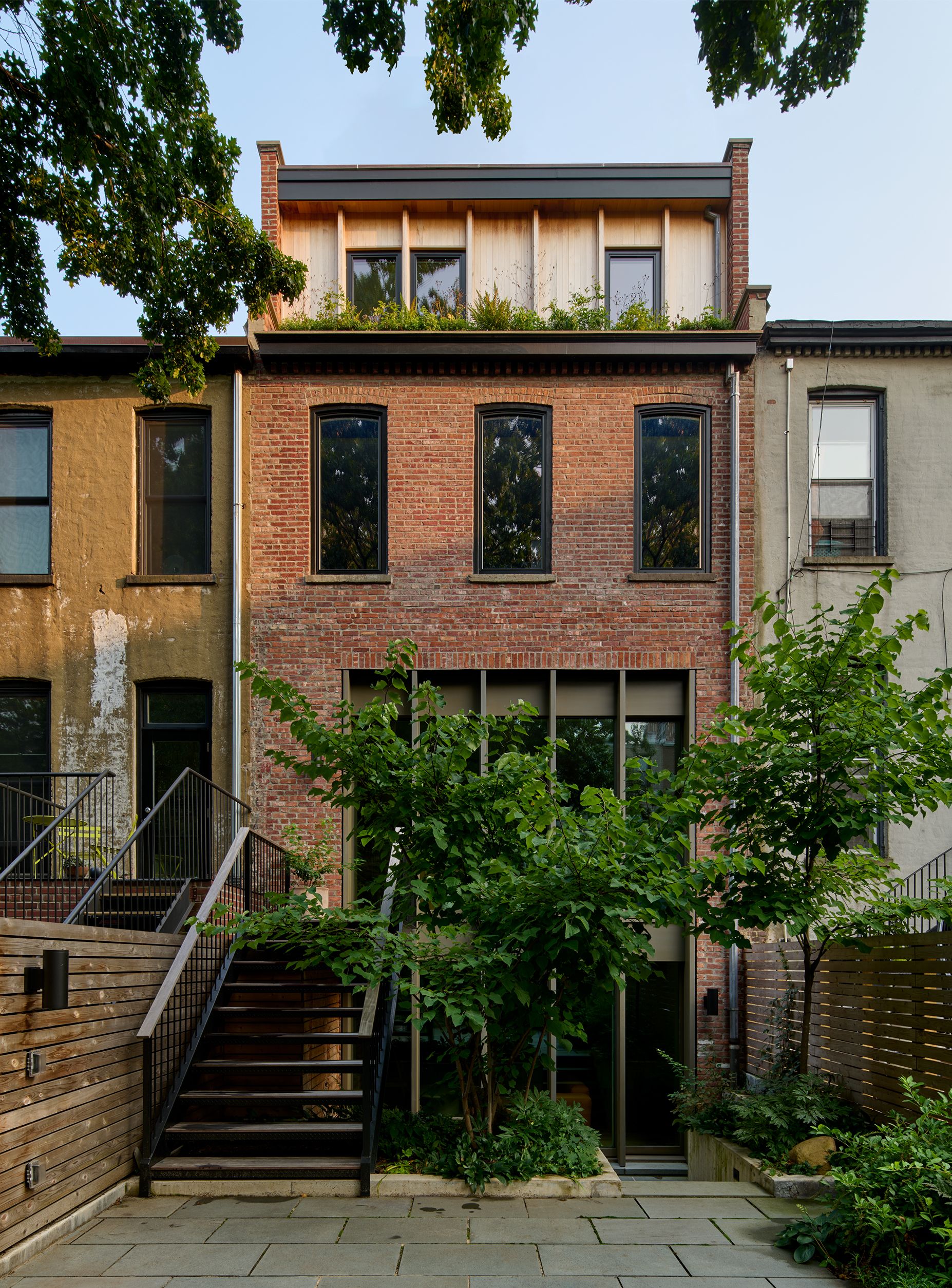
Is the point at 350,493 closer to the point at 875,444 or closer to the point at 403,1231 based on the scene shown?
the point at 875,444

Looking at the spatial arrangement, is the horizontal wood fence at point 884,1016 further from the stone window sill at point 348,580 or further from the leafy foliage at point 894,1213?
the stone window sill at point 348,580

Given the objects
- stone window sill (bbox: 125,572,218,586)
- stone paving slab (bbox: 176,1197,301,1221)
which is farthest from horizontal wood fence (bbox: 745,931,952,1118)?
stone window sill (bbox: 125,572,218,586)

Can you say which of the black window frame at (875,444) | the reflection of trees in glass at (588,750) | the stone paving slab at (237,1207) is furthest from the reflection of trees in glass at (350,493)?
the stone paving slab at (237,1207)

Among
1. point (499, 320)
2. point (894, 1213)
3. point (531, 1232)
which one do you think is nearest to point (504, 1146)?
point (531, 1232)

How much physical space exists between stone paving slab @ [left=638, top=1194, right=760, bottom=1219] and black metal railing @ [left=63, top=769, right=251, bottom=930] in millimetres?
4624

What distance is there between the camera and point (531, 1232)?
245 inches

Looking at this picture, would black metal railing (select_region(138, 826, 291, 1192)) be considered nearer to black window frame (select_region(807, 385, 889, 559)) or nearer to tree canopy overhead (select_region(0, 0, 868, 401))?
tree canopy overhead (select_region(0, 0, 868, 401))

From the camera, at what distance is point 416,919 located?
758 centimetres

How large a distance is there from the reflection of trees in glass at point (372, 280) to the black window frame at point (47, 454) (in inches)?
172

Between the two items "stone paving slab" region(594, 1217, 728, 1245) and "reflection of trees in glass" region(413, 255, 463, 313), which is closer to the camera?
"stone paving slab" region(594, 1217, 728, 1245)

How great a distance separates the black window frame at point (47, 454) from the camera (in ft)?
42.9

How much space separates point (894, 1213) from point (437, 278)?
39.6 ft

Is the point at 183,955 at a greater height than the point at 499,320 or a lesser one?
lesser

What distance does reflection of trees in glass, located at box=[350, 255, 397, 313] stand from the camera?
13.9 meters
